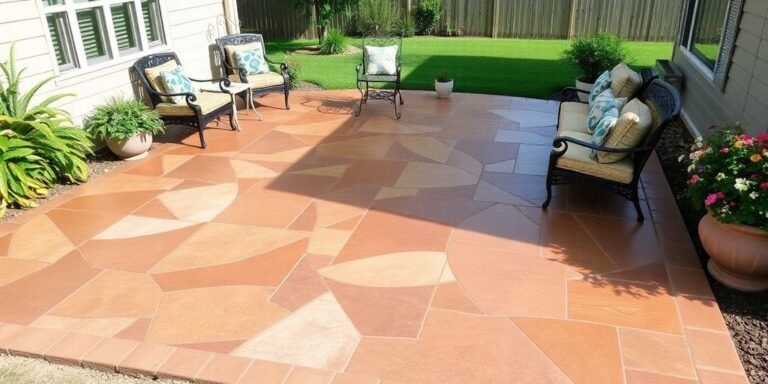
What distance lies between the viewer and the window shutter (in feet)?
17.8

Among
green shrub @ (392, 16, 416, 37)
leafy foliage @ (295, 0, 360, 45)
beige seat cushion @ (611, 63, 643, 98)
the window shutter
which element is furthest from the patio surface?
green shrub @ (392, 16, 416, 37)

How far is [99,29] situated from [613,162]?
564 centimetres

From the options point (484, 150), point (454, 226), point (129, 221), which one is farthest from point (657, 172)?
point (129, 221)

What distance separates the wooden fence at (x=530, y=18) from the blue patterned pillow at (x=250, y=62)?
591 centimetres

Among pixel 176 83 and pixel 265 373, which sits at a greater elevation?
pixel 176 83

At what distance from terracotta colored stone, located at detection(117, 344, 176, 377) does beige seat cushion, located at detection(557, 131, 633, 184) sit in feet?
10.7

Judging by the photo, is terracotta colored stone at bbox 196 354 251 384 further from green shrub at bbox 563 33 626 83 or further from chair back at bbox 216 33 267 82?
green shrub at bbox 563 33 626 83

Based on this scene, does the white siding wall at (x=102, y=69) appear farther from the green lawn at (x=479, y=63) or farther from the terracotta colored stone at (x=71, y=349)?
the terracotta colored stone at (x=71, y=349)

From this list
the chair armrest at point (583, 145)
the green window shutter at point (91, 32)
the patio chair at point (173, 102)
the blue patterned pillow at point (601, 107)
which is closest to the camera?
the chair armrest at point (583, 145)

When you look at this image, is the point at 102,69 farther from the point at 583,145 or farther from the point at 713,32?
the point at 713,32

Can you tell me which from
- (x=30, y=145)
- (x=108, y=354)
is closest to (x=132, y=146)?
→ (x=30, y=145)

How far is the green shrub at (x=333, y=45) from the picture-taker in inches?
495

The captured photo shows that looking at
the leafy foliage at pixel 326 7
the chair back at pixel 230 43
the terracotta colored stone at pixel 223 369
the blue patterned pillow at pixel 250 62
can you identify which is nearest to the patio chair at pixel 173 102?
the blue patterned pillow at pixel 250 62

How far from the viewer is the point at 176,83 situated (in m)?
6.59
